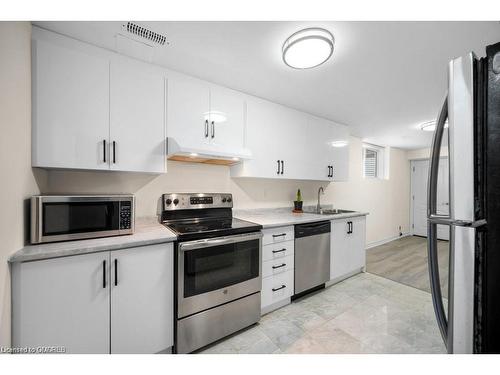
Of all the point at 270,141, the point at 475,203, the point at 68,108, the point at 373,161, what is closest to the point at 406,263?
the point at 373,161

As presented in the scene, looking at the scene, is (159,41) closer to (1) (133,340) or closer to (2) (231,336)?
(1) (133,340)

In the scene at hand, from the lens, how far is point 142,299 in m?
1.37

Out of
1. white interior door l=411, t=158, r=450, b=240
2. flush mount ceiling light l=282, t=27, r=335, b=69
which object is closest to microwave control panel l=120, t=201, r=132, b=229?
flush mount ceiling light l=282, t=27, r=335, b=69

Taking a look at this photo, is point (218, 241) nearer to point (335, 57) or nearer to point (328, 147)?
point (335, 57)

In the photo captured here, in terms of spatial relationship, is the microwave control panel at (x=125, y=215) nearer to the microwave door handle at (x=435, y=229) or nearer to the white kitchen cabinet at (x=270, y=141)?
the white kitchen cabinet at (x=270, y=141)

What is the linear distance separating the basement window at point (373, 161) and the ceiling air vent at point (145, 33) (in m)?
4.22

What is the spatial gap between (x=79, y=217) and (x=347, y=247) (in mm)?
2923

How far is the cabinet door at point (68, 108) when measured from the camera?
131 cm

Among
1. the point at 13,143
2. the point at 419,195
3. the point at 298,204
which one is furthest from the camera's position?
the point at 419,195

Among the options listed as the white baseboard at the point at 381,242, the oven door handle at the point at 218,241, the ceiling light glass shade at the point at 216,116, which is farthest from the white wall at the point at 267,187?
the oven door handle at the point at 218,241

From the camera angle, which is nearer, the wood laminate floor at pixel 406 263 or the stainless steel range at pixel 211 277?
the stainless steel range at pixel 211 277
